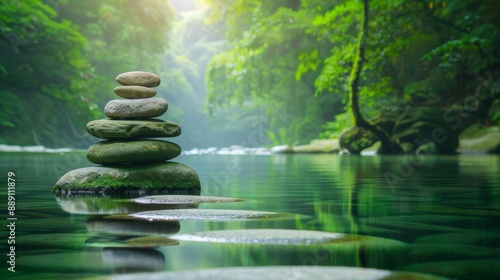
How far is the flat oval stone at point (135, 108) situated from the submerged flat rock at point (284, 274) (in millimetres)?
6535

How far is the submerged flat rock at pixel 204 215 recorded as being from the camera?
5.57 meters

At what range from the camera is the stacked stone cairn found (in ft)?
29.0

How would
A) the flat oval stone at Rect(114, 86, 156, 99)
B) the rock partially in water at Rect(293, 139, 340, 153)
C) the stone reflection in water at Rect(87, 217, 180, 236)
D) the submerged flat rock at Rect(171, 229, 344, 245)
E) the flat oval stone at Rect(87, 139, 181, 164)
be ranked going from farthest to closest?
the rock partially in water at Rect(293, 139, 340, 153), the flat oval stone at Rect(114, 86, 156, 99), the flat oval stone at Rect(87, 139, 181, 164), the stone reflection in water at Rect(87, 217, 180, 236), the submerged flat rock at Rect(171, 229, 344, 245)

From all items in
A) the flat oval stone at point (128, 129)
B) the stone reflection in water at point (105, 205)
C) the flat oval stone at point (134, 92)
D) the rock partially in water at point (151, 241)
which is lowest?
the rock partially in water at point (151, 241)

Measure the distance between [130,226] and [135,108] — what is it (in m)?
4.73

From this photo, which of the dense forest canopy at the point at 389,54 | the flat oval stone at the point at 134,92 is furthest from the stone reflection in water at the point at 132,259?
the dense forest canopy at the point at 389,54

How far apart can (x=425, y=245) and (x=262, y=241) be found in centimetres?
102

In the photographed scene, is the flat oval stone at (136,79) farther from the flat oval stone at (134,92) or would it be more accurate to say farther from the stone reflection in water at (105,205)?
the stone reflection in water at (105,205)

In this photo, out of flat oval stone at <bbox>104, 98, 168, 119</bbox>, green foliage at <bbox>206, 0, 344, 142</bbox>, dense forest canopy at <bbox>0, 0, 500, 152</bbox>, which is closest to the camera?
flat oval stone at <bbox>104, 98, 168, 119</bbox>

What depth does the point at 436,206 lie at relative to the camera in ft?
22.1

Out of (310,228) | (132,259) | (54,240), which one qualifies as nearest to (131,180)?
(310,228)

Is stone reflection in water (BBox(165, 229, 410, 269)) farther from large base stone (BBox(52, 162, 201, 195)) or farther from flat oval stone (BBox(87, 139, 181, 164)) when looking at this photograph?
flat oval stone (BBox(87, 139, 181, 164))

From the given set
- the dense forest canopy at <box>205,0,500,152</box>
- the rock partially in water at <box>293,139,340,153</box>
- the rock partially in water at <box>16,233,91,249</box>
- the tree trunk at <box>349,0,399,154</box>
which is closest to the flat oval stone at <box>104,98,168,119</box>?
the rock partially in water at <box>16,233,91,249</box>

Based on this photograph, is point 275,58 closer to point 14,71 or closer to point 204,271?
point 14,71
